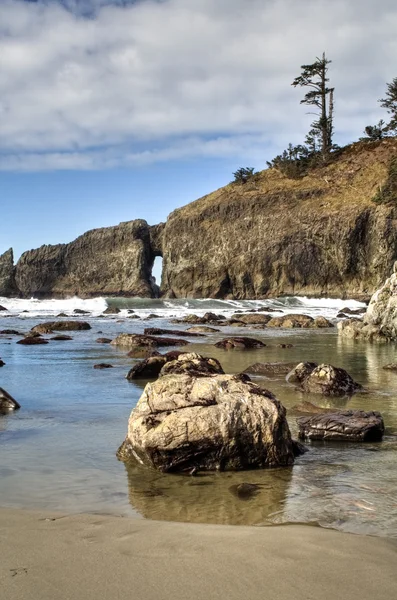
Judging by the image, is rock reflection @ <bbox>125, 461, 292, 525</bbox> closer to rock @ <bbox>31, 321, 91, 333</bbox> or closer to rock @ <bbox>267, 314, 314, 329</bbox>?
rock @ <bbox>31, 321, 91, 333</bbox>

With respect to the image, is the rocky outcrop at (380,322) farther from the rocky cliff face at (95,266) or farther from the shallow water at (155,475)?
the rocky cliff face at (95,266)

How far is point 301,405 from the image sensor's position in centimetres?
775

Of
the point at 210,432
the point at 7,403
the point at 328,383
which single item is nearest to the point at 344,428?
the point at 210,432

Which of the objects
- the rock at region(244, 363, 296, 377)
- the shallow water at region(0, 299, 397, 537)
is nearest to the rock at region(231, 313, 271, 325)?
the rock at region(244, 363, 296, 377)

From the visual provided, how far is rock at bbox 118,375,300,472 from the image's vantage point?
5230mm

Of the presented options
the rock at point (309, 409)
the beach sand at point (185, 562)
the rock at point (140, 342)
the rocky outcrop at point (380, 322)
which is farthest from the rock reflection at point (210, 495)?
the rocky outcrop at point (380, 322)

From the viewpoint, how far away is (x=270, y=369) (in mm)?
11219

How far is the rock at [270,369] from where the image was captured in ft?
36.1

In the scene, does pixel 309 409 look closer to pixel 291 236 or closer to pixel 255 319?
pixel 255 319

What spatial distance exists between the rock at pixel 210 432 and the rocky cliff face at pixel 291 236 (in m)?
45.8

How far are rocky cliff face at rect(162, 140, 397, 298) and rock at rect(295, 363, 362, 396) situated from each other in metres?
41.6

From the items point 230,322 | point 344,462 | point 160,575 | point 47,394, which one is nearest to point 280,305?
point 230,322

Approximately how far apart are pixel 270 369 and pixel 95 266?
6284cm

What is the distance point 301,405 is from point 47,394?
12.5 ft
